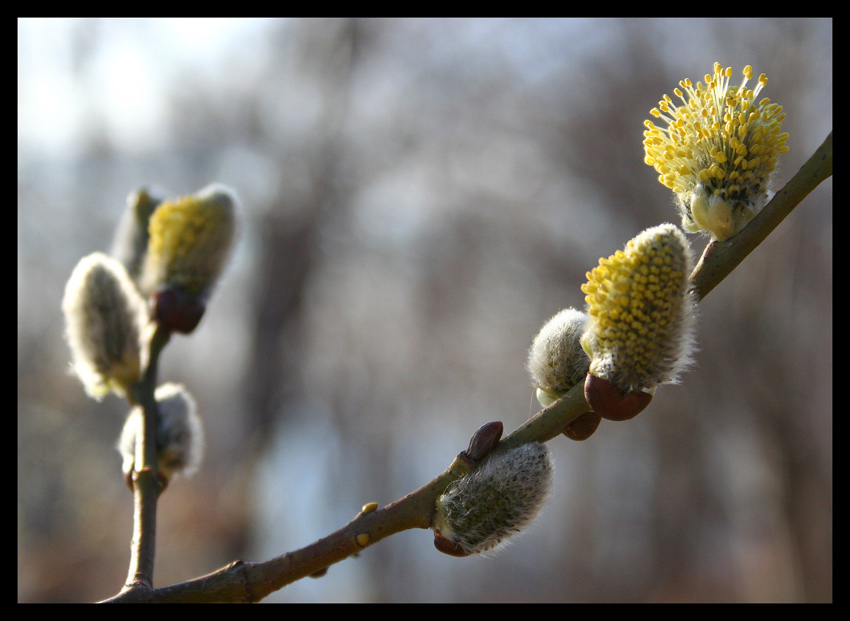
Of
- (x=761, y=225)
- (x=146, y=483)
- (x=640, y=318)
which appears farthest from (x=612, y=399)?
(x=146, y=483)

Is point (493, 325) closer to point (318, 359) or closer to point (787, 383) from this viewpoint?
point (318, 359)

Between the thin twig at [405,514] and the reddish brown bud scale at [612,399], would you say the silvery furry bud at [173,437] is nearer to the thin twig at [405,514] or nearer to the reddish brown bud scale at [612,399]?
the thin twig at [405,514]

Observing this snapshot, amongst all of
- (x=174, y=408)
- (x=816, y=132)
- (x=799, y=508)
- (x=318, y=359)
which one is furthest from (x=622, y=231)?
(x=174, y=408)

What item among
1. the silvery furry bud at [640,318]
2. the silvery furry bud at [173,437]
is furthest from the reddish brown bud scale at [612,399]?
the silvery furry bud at [173,437]

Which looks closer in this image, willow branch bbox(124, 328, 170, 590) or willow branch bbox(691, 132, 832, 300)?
willow branch bbox(691, 132, 832, 300)

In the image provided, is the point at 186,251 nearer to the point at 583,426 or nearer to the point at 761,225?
the point at 583,426

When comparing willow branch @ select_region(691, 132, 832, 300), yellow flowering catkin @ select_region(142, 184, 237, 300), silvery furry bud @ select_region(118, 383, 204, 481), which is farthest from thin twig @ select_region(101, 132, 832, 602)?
yellow flowering catkin @ select_region(142, 184, 237, 300)

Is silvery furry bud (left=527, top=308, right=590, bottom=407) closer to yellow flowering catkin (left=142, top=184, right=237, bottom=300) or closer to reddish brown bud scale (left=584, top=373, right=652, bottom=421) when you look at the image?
reddish brown bud scale (left=584, top=373, right=652, bottom=421)
